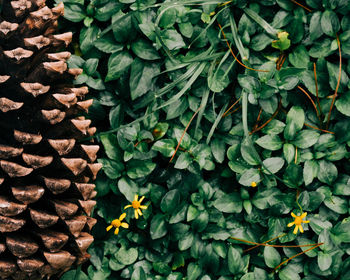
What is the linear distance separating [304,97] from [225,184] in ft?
1.26

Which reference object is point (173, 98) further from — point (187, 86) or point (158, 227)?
point (158, 227)

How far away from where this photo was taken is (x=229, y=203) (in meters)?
1.34

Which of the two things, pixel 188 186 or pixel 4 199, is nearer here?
pixel 4 199

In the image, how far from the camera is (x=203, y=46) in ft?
4.37

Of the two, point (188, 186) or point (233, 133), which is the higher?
point (233, 133)

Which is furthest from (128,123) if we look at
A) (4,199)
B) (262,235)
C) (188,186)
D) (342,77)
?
(342,77)

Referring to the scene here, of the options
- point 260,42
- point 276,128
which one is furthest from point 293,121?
point 260,42

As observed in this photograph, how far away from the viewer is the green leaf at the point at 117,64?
4.22 ft

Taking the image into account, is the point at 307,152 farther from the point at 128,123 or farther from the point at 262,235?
the point at 128,123

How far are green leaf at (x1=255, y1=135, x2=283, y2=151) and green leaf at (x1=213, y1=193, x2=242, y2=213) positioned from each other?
186 millimetres

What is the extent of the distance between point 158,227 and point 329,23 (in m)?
0.84

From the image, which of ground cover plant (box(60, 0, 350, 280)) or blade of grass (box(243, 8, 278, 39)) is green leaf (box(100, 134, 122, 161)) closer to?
ground cover plant (box(60, 0, 350, 280))

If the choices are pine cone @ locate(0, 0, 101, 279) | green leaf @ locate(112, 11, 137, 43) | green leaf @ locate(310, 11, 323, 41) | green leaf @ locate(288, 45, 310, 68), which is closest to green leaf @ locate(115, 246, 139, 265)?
pine cone @ locate(0, 0, 101, 279)

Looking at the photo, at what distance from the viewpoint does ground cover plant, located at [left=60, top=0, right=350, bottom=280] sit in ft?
4.24
